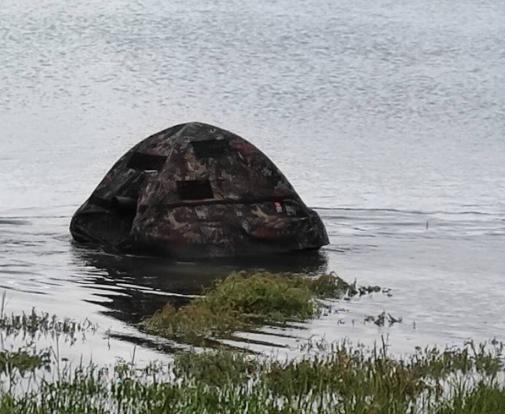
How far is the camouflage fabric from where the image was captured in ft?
52.7

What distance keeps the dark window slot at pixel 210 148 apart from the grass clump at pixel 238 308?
282 centimetres

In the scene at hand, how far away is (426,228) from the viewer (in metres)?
19.3

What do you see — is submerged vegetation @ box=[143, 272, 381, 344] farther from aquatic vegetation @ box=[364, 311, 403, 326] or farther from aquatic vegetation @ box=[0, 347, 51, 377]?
aquatic vegetation @ box=[0, 347, 51, 377]

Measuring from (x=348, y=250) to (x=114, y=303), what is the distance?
4488mm

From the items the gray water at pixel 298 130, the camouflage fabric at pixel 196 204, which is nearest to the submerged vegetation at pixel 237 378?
the gray water at pixel 298 130

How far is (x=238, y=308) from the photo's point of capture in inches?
503

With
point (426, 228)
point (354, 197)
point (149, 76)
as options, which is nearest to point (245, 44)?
point (149, 76)

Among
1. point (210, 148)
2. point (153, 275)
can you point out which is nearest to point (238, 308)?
point (153, 275)

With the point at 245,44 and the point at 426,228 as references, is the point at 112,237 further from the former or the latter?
the point at 245,44

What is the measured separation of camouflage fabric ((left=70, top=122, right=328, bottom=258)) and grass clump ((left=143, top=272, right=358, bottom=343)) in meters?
2.08

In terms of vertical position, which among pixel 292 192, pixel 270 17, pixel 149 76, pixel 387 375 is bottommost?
pixel 387 375

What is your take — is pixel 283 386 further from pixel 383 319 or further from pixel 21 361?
A: pixel 383 319

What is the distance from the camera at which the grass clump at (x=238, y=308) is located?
1192 cm

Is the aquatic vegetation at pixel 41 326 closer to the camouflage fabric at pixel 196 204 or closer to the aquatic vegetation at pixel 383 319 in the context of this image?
the aquatic vegetation at pixel 383 319
